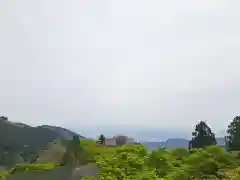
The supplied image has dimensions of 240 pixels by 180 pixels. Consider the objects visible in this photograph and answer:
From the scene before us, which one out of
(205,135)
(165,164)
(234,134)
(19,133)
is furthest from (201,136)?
(19,133)

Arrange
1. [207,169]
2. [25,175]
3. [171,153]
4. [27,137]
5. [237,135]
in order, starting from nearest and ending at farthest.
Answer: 1. [25,175]
2. [207,169]
3. [171,153]
4. [237,135]
5. [27,137]

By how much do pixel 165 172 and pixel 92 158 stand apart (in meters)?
1.82

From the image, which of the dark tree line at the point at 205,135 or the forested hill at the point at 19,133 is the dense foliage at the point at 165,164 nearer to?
the dark tree line at the point at 205,135

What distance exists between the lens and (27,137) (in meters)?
21.7

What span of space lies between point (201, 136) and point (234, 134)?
1263 mm

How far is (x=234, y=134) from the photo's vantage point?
1543 centimetres

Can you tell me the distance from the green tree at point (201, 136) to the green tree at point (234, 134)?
2.30 feet

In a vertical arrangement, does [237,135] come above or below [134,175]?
above

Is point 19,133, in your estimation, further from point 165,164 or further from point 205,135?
point 165,164

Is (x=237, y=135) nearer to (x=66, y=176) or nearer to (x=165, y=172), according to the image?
(x=165, y=172)

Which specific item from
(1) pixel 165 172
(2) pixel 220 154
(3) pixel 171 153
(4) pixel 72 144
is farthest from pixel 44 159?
(2) pixel 220 154

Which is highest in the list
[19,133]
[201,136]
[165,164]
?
[19,133]

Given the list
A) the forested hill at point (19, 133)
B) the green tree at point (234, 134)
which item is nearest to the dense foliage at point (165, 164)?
the green tree at point (234, 134)

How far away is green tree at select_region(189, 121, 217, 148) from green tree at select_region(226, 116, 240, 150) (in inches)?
27.6
